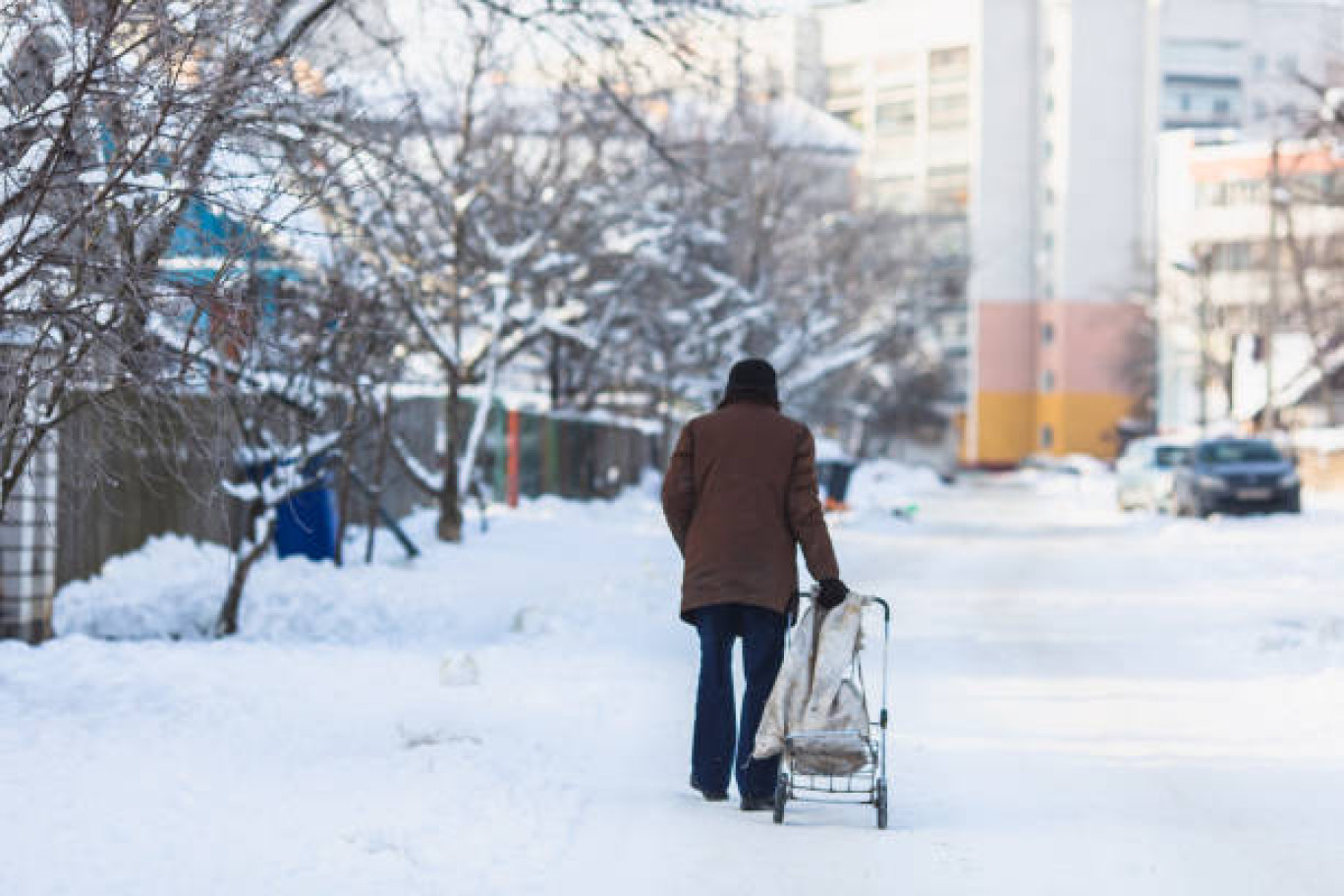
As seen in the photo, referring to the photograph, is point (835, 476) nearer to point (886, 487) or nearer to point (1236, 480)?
point (1236, 480)

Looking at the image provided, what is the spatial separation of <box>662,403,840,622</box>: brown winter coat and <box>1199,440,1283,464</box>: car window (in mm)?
30435

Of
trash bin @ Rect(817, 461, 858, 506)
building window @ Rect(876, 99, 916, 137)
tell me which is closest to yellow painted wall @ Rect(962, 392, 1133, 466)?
building window @ Rect(876, 99, 916, 137)

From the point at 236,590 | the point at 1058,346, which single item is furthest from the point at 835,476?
the point at 1058,346

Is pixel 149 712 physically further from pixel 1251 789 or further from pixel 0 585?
pixel 1251 789

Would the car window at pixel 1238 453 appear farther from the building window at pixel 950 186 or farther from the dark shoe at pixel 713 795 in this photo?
the building window at pixel 950 186

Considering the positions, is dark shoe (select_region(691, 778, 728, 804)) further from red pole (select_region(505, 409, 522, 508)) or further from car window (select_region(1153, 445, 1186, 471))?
car window (select_region(1153, 445, 1186, 471))

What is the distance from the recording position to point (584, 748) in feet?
31.7

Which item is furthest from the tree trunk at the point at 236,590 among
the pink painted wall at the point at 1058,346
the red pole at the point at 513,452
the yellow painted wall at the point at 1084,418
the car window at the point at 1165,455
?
the yellow painted wall at the point at 1084,418

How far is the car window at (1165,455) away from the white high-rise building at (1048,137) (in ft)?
188

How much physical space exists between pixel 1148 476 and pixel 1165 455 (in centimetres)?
73

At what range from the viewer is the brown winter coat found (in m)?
8.16

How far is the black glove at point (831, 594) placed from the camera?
7.90 m

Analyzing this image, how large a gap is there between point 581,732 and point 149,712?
2028 millimetres

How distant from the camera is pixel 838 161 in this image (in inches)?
2773
